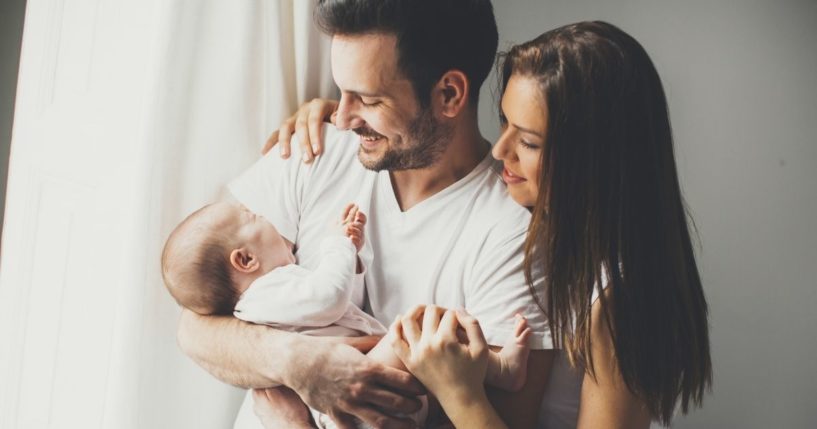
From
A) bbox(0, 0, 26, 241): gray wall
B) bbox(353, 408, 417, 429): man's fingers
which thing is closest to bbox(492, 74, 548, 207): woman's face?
bbox(353, 408, 417, 429): man's fingers

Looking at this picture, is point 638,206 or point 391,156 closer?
point 638,206

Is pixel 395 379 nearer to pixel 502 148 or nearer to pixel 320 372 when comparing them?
pixel 320 372

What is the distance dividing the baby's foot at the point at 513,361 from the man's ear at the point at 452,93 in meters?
0.42

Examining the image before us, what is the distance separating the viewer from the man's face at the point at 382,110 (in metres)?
1.35

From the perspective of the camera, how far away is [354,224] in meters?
1.37

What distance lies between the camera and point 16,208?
166 centimetres

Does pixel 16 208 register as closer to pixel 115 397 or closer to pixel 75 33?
pixel 75 33

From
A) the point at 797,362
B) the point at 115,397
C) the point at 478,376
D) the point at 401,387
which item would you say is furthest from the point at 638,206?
the point at 115,397

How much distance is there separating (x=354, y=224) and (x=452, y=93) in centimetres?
31

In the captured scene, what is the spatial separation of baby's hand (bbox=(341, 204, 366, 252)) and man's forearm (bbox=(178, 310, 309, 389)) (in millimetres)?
206

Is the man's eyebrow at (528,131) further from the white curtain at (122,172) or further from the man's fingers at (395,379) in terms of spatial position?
the white curtain at (122,172)

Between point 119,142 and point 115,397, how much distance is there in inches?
20.5

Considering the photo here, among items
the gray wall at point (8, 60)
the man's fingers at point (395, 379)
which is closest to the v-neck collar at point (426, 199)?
the man's fingers at point (395, 379)

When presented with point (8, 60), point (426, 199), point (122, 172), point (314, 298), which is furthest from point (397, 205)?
point (8, 60)
